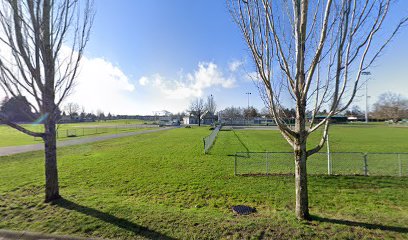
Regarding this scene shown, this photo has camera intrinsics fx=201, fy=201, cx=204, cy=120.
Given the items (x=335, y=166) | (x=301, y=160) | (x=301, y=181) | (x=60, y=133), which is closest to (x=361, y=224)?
(x=301, y=181)

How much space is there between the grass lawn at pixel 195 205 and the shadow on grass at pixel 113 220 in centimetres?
2

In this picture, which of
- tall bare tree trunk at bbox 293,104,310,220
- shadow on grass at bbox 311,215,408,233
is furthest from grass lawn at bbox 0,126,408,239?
tall bare tree trunk at bbox 293,104,310,220

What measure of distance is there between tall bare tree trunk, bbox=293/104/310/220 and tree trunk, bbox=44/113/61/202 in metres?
6.25

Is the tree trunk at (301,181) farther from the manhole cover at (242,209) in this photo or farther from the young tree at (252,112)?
the young tree at (252,112)

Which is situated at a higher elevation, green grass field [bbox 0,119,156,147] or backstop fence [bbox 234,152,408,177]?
green grass field [bbox 0,119,156,147]

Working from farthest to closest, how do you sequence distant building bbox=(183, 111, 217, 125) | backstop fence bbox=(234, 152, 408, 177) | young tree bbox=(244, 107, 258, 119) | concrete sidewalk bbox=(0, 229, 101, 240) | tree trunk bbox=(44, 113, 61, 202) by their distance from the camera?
1. young tree bbox=(244, 107, 258, 119)
2. distant building bbox=(183, 111, 217, 125)
3. backstop fence bbox=(234, 152, 408, 177)
4. tree trunk bbox=(44, 113, 61, 202)
5. concrete sidewalk bbox=(0, 229, 101, 240)

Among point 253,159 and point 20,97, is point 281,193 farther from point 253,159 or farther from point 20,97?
point 20,97

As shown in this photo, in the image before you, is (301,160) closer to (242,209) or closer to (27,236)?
(242,209)

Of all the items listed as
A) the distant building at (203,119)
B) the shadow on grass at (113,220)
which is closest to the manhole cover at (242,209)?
the shadow on grass at (113,220)

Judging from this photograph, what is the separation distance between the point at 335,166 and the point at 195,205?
28.0 feet

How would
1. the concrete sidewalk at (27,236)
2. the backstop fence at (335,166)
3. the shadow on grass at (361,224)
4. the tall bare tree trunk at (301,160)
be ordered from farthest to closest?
the backstop fence at (335,166) < the tall bare tree trunk at (301,160) < the shadow on grass at (361,224) < the concrete sidewalk at (27,236)

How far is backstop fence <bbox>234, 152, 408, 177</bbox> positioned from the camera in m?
8.72

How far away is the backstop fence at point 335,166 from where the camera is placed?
872cm

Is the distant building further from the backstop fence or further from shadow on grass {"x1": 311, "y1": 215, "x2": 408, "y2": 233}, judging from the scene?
shadow on grass {"x1": 311, "y1": 215, "x2": 408, "y2": 233}
